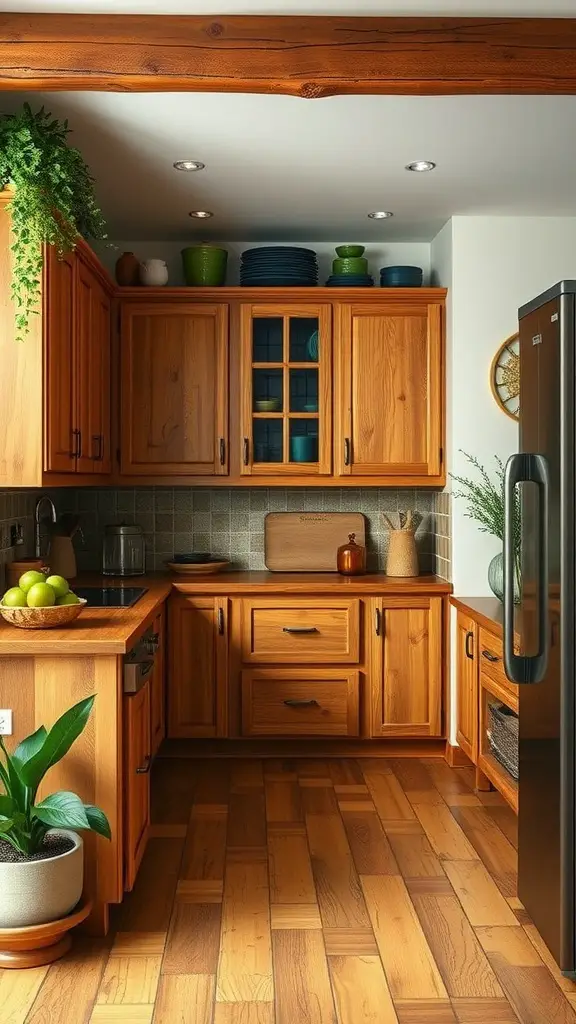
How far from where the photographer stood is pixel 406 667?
4777 mm

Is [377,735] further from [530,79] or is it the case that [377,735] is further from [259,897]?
[530,79]

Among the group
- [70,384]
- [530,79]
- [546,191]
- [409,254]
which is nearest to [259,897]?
[70,384]

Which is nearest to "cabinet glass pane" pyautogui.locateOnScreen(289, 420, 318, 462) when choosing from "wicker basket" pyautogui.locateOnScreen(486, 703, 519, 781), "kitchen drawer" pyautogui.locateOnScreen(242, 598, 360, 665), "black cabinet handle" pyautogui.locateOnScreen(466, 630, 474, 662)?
"kitchen drawer" pyautogui.locateOnScreen(242, 598, 360, 665)

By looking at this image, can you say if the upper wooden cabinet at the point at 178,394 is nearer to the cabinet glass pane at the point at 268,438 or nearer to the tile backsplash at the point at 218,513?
the cabinet glass pane at the point at 268,438

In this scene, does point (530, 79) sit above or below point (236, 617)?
above

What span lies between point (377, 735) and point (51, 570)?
1.72 metres

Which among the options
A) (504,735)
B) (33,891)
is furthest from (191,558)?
(33,891)

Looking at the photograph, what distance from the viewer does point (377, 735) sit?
479 cm

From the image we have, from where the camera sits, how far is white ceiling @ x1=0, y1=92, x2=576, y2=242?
3344 millimetres

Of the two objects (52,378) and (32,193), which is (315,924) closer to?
(52,378)

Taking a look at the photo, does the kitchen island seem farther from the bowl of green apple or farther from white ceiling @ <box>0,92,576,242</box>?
white ceiling @ <box>0,92,576,242</box>

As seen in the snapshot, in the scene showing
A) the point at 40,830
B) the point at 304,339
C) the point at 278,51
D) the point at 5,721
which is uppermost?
the point at 278,51

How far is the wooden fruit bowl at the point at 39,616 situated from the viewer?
119 inches

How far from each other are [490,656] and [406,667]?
756 mm
